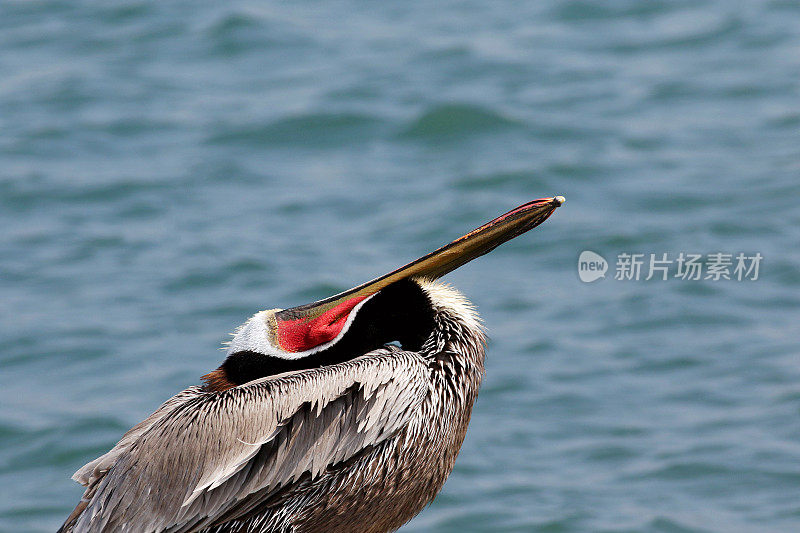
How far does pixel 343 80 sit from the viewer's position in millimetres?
10008

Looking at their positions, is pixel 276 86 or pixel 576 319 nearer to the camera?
pixel 576 319

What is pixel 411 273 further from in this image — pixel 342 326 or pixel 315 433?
pixel 315 433

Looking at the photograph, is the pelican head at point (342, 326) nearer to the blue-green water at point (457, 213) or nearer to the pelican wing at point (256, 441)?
the pelican wing at point (256, 441)

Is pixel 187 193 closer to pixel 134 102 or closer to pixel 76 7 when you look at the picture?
pixel 134 102

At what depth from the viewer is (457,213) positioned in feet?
27.6

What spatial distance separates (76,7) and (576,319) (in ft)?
20.5

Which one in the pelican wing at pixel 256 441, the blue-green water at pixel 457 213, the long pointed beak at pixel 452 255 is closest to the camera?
the long pointed beak at pixel 452 255

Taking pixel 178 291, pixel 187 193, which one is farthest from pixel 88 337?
pixel 187 193

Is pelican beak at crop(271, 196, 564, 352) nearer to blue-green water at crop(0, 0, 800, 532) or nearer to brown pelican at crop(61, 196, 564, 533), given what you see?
brown pelican at crop(61, 196, 564, 533)

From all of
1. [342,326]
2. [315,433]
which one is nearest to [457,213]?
[342,326]

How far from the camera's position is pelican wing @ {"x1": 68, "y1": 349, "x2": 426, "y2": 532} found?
3.57 metres

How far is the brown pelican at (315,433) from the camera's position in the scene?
141 inches

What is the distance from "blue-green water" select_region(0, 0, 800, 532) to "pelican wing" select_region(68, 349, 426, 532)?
2.65 metres

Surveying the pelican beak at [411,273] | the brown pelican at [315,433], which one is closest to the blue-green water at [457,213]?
the brown pelican at [315,433]
